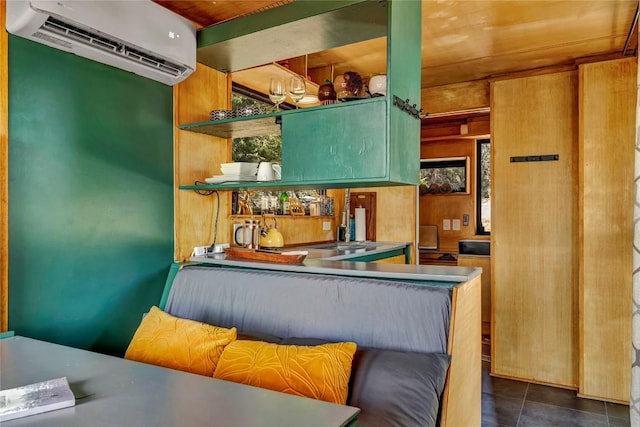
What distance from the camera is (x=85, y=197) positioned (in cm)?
217

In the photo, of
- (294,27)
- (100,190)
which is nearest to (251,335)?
(100,190)

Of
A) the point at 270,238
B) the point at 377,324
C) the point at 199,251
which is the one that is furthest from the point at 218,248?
the point at 377,324

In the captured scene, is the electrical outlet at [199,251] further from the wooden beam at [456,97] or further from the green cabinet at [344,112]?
the wooden beam at [456,97]

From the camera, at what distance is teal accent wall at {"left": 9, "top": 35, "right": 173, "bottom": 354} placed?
76.4 inches

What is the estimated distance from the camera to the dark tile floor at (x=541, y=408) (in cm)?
282

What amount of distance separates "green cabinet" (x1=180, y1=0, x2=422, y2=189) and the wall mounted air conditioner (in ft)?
0.91

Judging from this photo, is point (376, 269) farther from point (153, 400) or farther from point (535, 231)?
point (535, 231)

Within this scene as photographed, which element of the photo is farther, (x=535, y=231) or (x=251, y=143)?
(x=535, y=231)

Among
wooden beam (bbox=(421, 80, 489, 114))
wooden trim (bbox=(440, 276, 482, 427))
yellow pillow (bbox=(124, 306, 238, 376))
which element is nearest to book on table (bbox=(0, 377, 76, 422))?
yellow pillow (bbox=(124, 306, 238, 376))

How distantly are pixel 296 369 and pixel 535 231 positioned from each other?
2766 millimetres

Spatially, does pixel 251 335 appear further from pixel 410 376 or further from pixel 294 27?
pixel 294 27

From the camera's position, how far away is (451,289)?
1.73 m

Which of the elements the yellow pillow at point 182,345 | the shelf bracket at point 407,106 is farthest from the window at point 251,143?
the yellow pillow at point 182,345

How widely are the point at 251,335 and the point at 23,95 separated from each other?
1.43 metres
